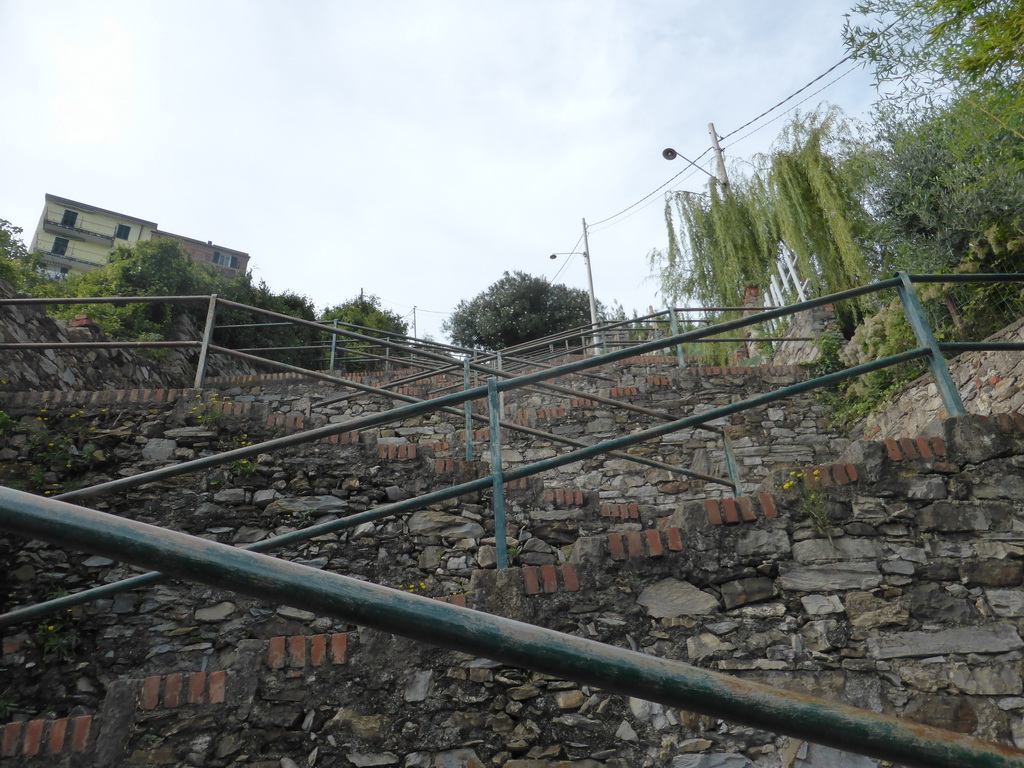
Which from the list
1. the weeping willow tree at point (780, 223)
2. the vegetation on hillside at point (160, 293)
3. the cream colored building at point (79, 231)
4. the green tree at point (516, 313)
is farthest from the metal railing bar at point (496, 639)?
the cream colored building at point (79, 231)

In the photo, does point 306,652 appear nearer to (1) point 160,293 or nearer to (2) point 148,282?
(1) point 160,293

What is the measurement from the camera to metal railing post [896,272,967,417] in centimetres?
273

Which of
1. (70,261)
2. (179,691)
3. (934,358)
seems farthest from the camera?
(70,261)

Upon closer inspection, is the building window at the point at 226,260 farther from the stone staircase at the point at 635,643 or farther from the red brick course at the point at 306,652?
the red brick course at the point at 306,652

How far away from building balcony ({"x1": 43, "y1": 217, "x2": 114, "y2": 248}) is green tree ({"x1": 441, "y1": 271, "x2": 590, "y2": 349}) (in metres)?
16.9

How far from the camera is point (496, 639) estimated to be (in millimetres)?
683

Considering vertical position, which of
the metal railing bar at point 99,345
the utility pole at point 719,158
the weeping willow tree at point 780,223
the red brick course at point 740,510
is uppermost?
the utility pole at point 719,158

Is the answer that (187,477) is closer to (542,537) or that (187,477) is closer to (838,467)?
(542,537)

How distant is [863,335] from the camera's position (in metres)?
5.71

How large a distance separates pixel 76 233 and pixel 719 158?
27.1 m

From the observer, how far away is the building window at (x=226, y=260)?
96.1 feet

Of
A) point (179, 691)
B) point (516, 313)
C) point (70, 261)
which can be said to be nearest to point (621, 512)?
point (179, 691)

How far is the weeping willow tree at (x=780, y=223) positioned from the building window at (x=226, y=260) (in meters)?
25.1

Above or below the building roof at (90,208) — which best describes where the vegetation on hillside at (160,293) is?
below
